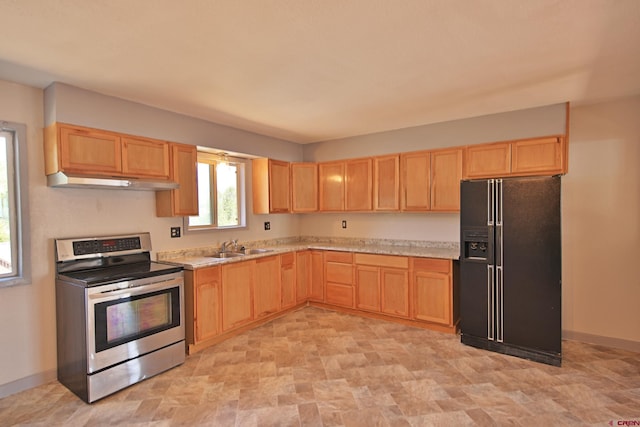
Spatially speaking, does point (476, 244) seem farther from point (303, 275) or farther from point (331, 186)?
point (303, 275)

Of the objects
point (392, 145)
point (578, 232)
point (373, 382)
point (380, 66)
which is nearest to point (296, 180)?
point (392, 145)

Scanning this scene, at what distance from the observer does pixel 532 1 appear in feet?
5.71

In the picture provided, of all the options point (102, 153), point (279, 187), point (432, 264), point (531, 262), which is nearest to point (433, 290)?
point (432, 264)

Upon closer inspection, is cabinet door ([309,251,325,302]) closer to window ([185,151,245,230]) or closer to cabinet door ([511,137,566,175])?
window ([185,151,245,230])

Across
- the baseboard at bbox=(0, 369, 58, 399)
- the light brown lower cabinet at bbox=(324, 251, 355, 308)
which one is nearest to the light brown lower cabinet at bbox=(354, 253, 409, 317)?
the light brown lower cabinet at bbox=(324, 251, 355, 308)

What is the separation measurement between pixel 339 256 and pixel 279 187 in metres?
1.30

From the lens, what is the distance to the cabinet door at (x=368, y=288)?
4.27m

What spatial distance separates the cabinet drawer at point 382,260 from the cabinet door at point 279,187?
128cm

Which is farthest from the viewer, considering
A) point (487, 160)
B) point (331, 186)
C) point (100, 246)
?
point (331, 186)

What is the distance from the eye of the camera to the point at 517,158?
11.7ft

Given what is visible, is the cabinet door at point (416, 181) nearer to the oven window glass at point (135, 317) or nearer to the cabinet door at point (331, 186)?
the cabinet door at point (331, 186)

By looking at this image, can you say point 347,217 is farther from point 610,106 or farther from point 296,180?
point 610,106

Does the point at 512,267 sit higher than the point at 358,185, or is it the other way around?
the point at 358,185

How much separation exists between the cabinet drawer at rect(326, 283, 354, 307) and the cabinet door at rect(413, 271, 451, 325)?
2.92ft
